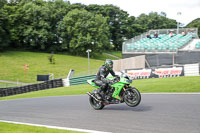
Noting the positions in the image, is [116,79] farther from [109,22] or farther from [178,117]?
[109,22]

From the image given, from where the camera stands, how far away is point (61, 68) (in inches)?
2186

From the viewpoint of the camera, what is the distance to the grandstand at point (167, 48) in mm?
21659

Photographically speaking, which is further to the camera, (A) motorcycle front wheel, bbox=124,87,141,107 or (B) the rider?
(B) the rider

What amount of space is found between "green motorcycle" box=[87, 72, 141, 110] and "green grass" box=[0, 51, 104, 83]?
34873 mm

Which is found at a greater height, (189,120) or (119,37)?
(119,37)

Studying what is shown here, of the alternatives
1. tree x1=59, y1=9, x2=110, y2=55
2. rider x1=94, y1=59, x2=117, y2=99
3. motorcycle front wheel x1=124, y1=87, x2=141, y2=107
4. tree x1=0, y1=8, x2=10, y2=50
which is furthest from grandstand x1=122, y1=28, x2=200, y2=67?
tree x1=0, y1=8, x2=10, y2=50

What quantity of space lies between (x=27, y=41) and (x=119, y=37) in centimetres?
3969

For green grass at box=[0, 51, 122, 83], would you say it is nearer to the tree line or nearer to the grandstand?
the tree line

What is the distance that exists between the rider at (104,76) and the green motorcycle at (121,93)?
15cm

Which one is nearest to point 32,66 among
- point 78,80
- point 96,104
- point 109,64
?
point 78,80

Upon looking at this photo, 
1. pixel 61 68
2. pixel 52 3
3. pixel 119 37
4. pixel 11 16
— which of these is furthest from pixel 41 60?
pixel 119 37

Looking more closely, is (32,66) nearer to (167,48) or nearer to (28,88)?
(28,88)

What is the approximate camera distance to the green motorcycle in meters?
7.79

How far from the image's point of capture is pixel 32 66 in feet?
183
